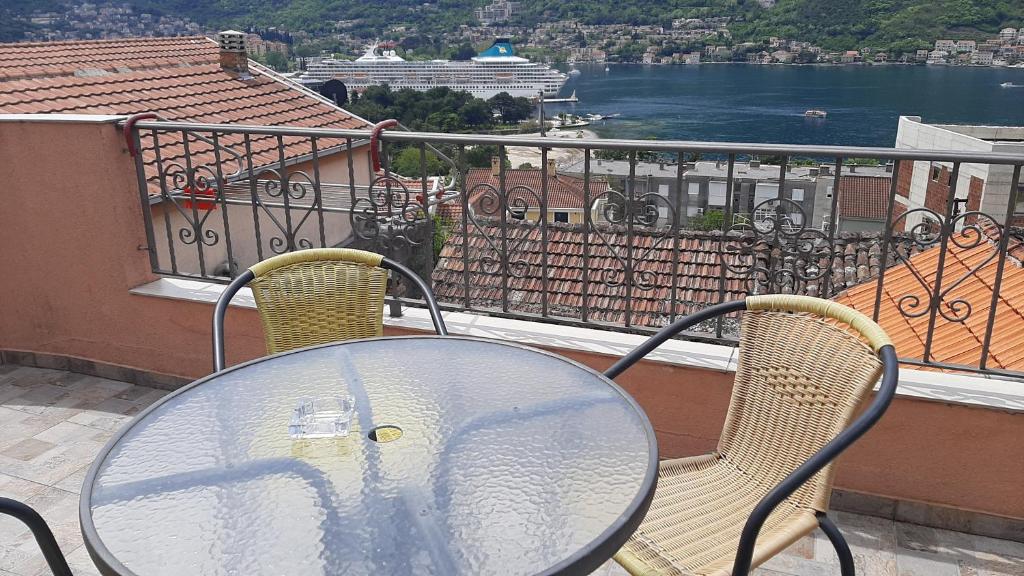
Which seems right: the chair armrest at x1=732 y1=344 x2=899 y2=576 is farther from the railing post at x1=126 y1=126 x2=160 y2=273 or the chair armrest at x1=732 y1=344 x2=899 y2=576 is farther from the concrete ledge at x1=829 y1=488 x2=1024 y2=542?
the railing post at x1=126 y1=126 x2=160 y2=273

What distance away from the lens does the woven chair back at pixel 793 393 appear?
1632mm

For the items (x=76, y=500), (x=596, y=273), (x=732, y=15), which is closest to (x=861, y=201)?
(x=596, y=273)

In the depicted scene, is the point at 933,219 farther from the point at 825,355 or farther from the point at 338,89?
the point at 338,89

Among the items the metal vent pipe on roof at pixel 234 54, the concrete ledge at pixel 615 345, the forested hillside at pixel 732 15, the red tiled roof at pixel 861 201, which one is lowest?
the red tiled roof at pixel 861 201

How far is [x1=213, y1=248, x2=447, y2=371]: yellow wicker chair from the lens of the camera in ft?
7.77

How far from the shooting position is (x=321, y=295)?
242 centimetres

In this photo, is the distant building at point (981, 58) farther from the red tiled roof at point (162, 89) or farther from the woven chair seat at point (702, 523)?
the woven chair seat at point (702, 523)

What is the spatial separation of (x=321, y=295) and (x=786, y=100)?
7263cm

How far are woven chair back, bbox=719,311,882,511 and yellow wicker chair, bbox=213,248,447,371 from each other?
1040mm

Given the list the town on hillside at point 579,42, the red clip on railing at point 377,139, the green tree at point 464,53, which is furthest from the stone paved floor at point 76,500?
the green tree at point 464,53

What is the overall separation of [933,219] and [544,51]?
9231 centimetres

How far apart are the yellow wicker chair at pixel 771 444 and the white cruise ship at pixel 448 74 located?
230ft

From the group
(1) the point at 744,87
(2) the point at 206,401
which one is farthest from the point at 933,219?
(1) the point at 744,87

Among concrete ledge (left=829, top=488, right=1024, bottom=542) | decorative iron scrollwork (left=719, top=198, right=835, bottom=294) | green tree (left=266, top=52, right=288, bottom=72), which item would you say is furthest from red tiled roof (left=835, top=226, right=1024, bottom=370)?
green tree (left=266, top=52, right=288, bottom=72)
